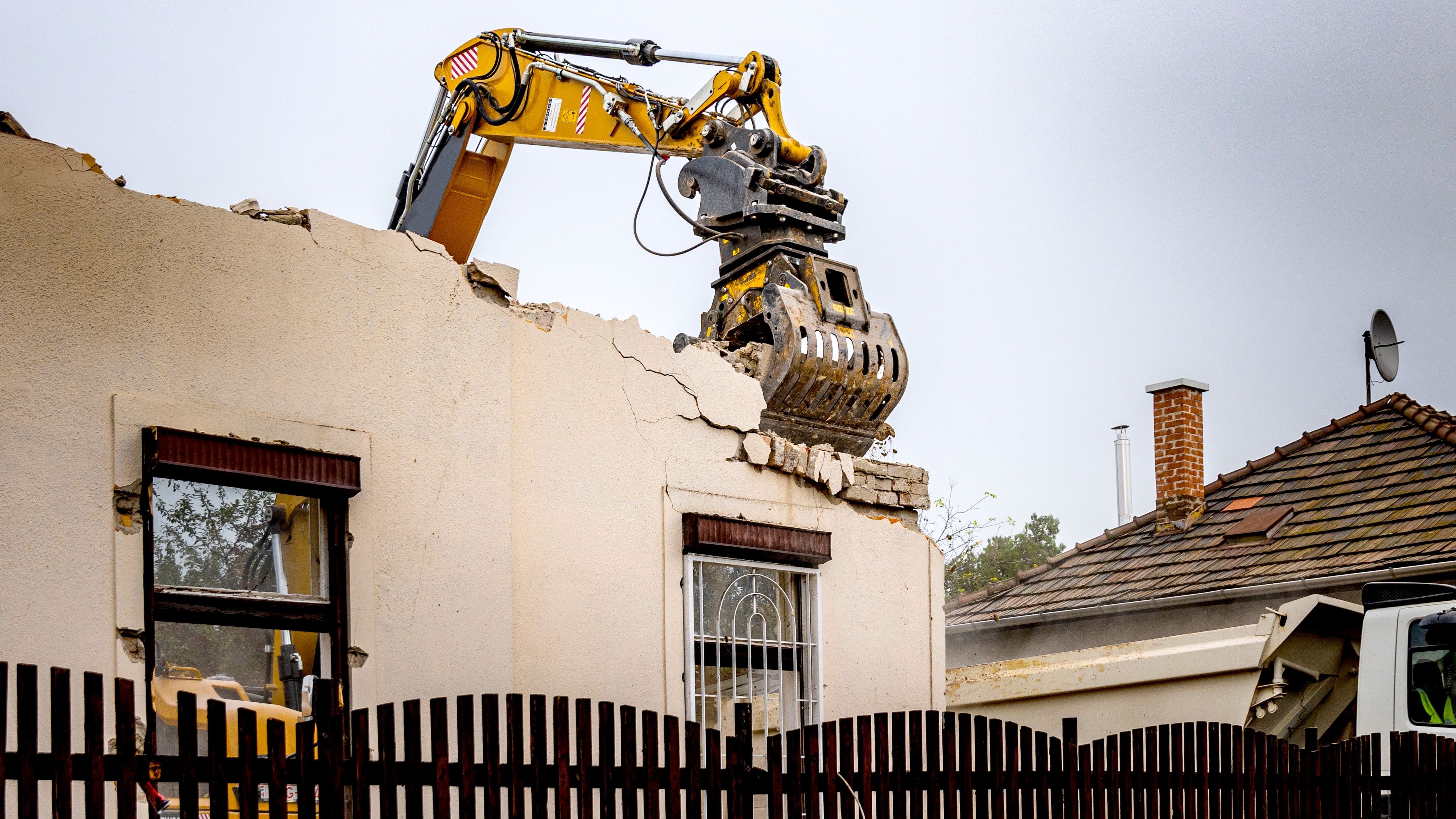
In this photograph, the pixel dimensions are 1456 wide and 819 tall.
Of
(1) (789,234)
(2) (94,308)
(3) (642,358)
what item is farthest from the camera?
(1) (789,234)

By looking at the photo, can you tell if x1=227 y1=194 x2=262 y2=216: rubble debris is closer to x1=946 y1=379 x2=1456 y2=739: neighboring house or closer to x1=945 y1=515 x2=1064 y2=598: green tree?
x1=946 y1=379 x2=1456 y2=739: neighboring house

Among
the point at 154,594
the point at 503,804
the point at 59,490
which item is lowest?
the point at 503,804

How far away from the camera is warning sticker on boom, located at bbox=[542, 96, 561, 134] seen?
1028 cm

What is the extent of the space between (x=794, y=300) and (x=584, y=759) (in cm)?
543

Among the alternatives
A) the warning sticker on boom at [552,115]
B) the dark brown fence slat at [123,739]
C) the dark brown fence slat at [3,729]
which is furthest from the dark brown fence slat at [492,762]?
the warning sticker on boom at [552,115]

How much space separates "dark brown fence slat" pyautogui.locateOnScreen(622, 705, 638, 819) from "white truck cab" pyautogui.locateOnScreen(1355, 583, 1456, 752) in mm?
5404

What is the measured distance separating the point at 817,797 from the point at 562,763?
1.06 metres

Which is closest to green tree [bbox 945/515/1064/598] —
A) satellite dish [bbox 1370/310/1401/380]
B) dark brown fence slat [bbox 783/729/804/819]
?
satellite dish [bbox 1370/310/1401/380]

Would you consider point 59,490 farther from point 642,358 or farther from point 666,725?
point 642,358

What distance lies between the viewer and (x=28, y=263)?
5.64 meters

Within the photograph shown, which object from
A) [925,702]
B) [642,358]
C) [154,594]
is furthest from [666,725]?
[925,702]

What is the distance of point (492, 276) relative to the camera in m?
7.21

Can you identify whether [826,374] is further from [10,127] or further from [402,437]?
[10,127]

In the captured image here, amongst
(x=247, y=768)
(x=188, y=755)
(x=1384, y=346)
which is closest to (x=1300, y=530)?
(x=1384, y=346)
